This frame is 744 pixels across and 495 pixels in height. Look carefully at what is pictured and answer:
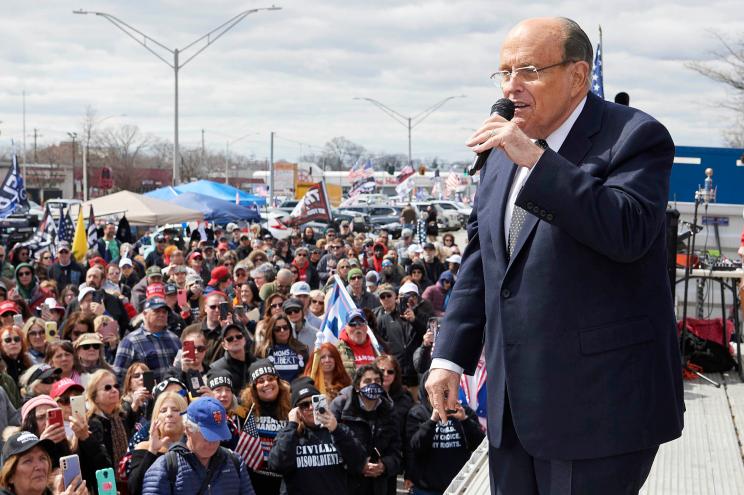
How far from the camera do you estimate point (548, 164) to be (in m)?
2.21

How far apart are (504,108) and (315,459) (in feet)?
15.6

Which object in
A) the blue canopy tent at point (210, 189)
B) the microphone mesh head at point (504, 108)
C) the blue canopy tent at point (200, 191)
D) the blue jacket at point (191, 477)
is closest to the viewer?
the microphone mesh head at point (504, 108)

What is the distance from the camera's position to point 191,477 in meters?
5.51

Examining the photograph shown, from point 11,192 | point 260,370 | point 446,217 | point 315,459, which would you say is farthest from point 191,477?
point 446,217

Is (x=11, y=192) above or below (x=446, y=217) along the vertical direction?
above

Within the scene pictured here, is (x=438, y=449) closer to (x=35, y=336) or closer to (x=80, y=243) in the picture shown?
(x=35, y=336)

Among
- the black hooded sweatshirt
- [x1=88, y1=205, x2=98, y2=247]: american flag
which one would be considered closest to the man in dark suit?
the black hooded sweatshirt

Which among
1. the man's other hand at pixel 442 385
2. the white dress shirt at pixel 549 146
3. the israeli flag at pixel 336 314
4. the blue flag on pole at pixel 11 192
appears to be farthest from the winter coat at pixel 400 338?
the blue flag on pole at pixel 11 192

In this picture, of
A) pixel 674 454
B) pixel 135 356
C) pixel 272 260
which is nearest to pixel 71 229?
pixel 272 260

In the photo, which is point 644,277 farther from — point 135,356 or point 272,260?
point 272,260

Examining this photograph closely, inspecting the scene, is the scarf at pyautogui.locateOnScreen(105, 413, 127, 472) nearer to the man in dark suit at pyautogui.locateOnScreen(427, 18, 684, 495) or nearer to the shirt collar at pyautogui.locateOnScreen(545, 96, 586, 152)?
the man in dark suit at pyautogui.locateOnScreen(427, 18, 684, 495)

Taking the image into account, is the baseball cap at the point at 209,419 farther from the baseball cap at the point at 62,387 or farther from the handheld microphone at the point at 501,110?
the handheld microphone at the point at 501,110

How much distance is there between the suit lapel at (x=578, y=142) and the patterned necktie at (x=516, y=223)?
20 millimetres

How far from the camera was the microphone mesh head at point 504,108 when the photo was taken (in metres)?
2.31
